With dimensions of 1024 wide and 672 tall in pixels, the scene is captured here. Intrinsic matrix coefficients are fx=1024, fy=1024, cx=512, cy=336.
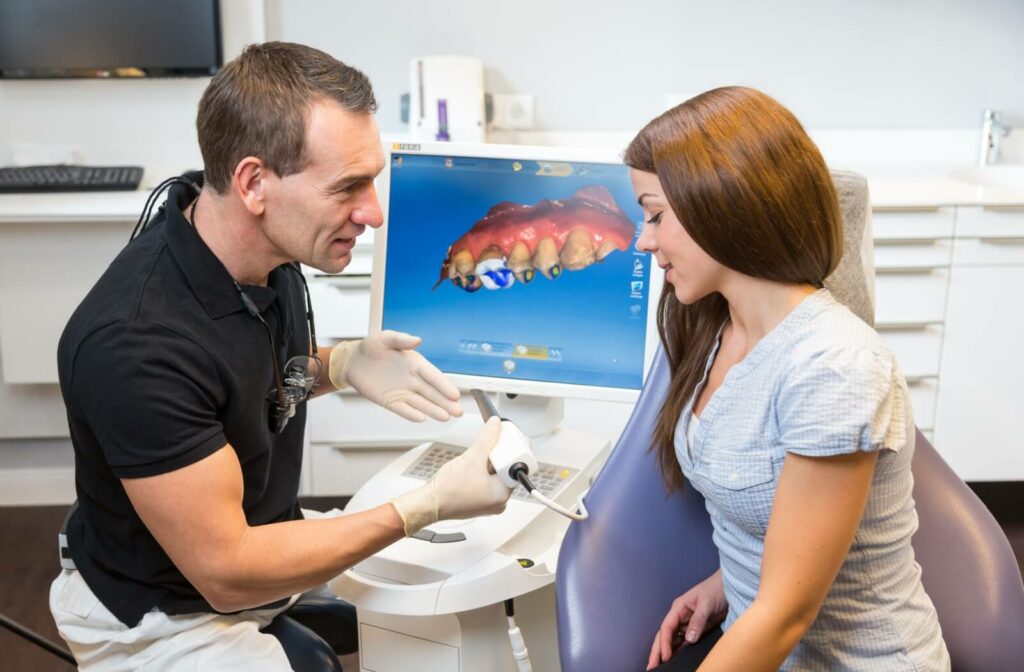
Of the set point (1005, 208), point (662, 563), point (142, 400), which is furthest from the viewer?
point (1005, 208)

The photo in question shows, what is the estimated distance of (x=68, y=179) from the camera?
8.93 ft

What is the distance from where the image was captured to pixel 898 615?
3.64ft

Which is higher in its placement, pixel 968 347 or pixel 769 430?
pixel 769 430

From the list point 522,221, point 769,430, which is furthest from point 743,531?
point 522,221

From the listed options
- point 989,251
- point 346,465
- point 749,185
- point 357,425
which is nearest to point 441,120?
point 357,425

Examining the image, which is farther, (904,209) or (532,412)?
(904,209)

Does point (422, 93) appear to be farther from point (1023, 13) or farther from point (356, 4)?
point (1023, 13)

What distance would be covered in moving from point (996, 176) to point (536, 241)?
6.81 ft

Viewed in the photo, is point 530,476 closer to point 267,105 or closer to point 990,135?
point 267,105

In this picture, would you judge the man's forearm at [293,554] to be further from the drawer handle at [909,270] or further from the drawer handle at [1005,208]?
the drawer handle at [1005,208]

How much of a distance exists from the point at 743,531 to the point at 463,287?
0.55 m

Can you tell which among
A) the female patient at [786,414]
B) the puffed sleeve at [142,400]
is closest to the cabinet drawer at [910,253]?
the female patient at [786,414]

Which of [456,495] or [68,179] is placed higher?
[68,179]

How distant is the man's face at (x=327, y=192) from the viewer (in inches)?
48.4
